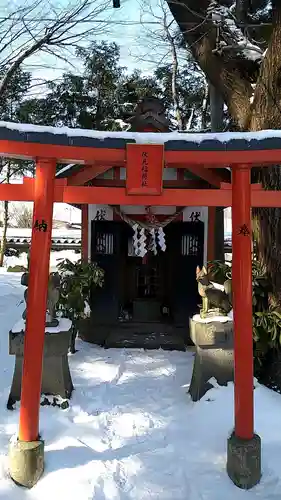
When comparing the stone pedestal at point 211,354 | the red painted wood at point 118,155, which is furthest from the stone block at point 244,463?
the red painted wood at point 118,155

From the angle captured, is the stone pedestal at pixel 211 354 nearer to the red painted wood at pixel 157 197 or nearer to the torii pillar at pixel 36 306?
the red painted wood at pixel 157 197

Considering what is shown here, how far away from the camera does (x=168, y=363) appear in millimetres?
7266

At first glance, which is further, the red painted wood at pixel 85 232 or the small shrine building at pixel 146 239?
the red painted wood at pixel 85 232

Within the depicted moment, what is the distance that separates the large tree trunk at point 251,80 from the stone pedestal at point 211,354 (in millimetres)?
1113

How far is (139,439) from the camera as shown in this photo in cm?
459

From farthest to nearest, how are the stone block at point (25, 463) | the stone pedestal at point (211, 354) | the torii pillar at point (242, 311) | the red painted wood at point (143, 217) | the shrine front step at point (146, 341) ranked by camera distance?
1. the red painted wood at point (143, 217)
2. the shrine front step at point (146, 341)
3. the stone pedestal at point (211, 354)
4. the torii pillar at point (242, 311)
5. the stone block at point (25, 463)

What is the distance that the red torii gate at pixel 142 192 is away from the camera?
3.78m

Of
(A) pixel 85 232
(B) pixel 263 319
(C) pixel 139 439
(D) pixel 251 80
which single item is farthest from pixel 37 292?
(D) pixel 251 80

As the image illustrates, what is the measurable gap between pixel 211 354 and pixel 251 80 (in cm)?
493

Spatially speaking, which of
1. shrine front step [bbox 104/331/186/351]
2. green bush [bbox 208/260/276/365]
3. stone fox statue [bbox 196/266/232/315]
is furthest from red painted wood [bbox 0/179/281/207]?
shrine front step [bbox 104/331/186/351]

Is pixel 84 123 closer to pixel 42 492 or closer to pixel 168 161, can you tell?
pixel 168 161

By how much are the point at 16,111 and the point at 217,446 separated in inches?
503

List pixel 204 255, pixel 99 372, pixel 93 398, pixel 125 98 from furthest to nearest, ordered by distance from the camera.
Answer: pixel 125 98 → pixel 204 255 → pixel 99 372 → pixel 93 398

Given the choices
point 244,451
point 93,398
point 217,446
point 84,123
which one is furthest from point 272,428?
point 84,123
